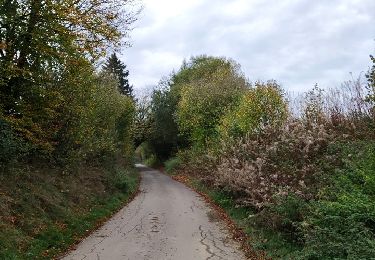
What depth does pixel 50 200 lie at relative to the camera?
13.3m

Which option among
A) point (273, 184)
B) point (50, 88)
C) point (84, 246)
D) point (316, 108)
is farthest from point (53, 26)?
point (316, 108)

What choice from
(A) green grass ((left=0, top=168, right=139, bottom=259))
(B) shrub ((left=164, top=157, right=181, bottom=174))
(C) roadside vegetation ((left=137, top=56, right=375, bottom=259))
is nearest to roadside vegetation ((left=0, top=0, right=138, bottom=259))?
(A) green grass ((left=0, top=168, right=139, bottom=259))

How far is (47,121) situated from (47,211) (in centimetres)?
453

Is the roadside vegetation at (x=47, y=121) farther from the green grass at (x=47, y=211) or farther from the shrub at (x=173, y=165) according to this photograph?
the shrub at (x=173, y=165)

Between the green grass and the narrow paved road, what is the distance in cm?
60

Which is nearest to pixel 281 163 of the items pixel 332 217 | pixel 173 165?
pixel 332 217

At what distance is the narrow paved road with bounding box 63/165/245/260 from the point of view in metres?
10.2

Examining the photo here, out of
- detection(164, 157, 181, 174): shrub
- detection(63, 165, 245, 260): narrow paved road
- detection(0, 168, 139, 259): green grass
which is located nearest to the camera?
detection(0, 168, 139, 259): green grass

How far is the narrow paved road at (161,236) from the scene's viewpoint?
10188 mm

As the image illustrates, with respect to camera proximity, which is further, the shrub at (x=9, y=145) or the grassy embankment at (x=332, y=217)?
the shrub at (x=9, y=145)

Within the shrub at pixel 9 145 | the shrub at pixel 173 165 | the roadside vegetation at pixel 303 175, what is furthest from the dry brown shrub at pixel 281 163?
the shrub at pixel 173 165

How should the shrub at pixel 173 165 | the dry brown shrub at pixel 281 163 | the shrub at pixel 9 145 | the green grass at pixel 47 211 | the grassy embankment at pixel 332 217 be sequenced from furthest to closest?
the shrub at pixel 173 165 → the shrub at pixel 9 145 → the dry brown shrub at pixel 281 163 → the green grass at pixel 47 211 → the grassy embankment at pixel 332 217

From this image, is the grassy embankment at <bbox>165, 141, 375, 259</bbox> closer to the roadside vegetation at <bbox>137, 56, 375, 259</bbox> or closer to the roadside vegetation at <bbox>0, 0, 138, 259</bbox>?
the roadside vegetation at <bbox>137, 56, 375, 259</bbox>

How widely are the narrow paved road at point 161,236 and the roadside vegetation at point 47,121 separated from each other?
0.77 m
